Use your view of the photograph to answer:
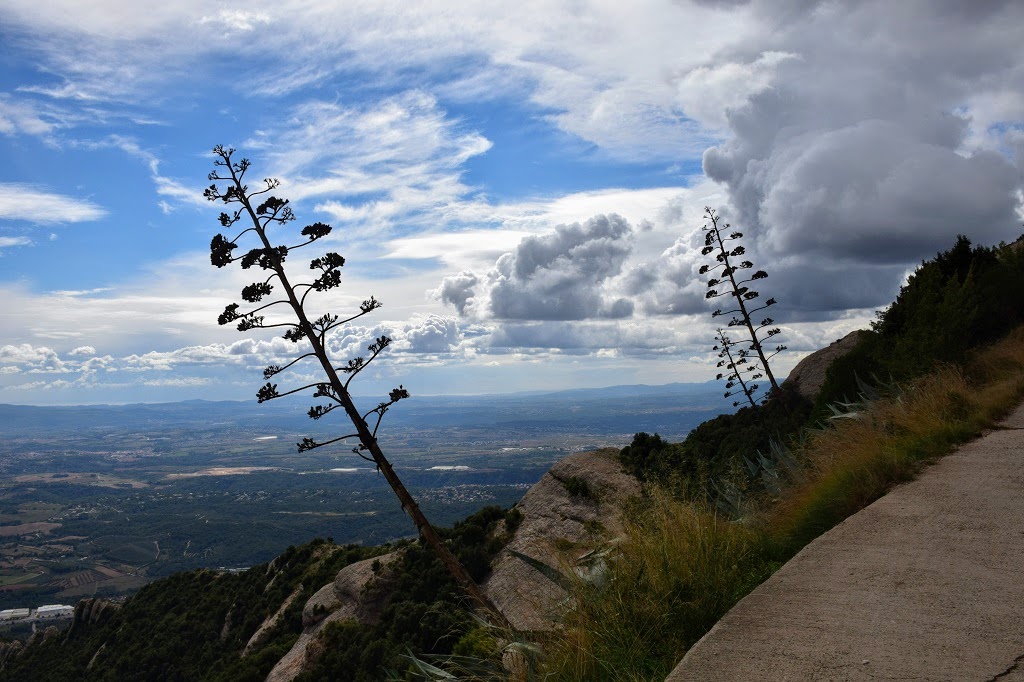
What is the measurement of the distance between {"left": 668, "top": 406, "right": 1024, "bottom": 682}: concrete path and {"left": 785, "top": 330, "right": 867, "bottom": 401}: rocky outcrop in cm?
1668

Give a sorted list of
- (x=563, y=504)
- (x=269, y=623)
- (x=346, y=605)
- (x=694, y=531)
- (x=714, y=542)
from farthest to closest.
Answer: (x=269, y=623)
(x=346, y=605)
(x=563, y=504)
(x=714, y=542)
(x=694, y=531)

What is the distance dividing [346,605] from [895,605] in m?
15.7

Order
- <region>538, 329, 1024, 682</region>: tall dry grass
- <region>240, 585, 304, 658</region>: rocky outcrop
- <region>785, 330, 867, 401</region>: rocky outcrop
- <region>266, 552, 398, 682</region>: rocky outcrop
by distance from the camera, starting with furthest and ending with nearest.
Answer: <region>240, 585, 304, 658</region>: rocky outcrop → <region>785, 330, 867, 401</region>: rocky outcrop → <region>266, 552, 398, 682</region>: rocky outcrop → <region>538, 329, 1024, 682</region>: tall dry grass

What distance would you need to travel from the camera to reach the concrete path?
3381mm

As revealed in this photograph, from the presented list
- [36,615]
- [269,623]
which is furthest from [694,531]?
[36,615]

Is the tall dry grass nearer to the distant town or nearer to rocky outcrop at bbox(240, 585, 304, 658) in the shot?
rocky outcrop at bbox(240, 585, 304, 658)

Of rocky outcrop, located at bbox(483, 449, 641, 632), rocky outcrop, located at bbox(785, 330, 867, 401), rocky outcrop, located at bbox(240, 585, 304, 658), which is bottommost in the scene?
rocky outcrop, located at bbox(240, 585, 304, 658)

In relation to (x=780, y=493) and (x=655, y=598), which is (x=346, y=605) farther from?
(x=655, y=598)

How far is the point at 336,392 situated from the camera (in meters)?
8.52

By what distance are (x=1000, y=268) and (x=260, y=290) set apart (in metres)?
19.2

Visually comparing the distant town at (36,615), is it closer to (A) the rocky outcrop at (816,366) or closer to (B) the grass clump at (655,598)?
(A) the rocky outcrop at (816,366)

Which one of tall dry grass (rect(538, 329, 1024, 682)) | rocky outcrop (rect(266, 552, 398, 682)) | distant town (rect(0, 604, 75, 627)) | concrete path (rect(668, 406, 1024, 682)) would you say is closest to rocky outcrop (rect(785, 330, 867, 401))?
tall dry grass (rect(538, 329, 1024, 682))

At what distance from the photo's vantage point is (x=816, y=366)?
22.9 m

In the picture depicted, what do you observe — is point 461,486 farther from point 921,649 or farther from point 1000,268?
point 921,649
